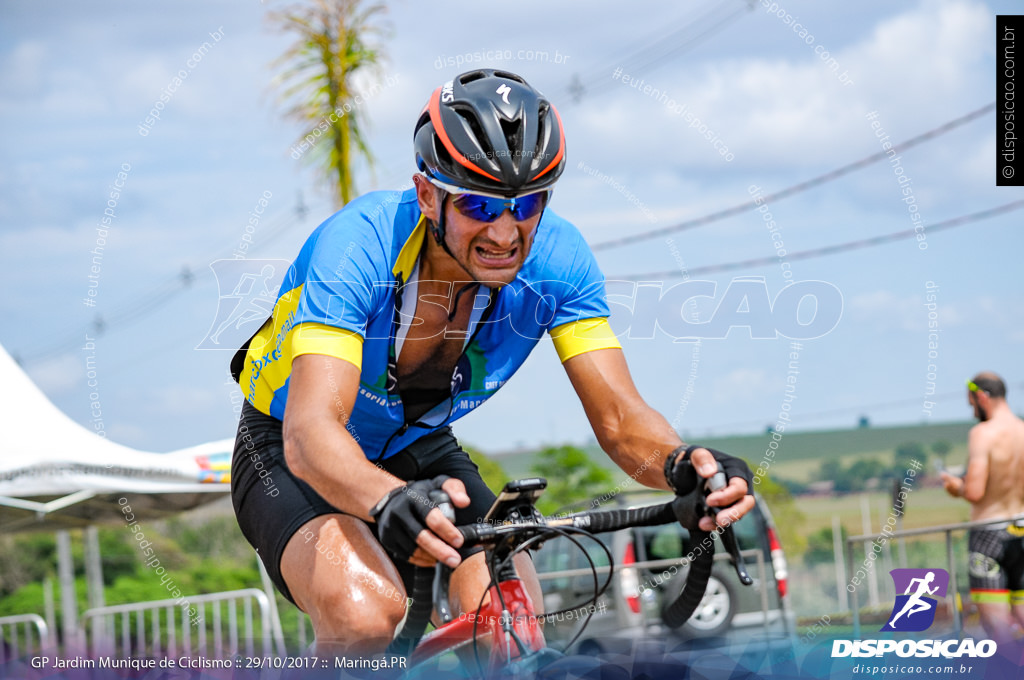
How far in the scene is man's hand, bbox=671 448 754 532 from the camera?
2.43 meters

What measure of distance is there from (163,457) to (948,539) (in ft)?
21.2

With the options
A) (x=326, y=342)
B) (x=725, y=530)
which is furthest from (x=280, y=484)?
(x=725, y=530)

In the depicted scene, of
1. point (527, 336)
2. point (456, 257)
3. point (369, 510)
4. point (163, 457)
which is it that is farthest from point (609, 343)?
point (163, 457)

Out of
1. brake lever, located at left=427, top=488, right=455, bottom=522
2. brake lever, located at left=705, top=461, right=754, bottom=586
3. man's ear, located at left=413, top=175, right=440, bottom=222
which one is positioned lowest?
brake lever, located at left=705, top=461, right=754, bottom=586

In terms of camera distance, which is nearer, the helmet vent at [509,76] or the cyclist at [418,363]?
the cyclist at [418,363]

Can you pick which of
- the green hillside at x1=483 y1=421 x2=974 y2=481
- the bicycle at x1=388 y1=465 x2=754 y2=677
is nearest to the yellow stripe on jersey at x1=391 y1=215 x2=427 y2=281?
the bicycle at x1=388 y1=465 x2=754 y2=677

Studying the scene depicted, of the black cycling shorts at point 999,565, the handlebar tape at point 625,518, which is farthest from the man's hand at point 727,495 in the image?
the black cycling shorts at point 999,565

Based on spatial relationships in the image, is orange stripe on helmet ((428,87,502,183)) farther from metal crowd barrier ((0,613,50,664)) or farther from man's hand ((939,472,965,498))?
metal crowd barrier ((0,613,50,664))

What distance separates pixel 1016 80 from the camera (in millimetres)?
6449

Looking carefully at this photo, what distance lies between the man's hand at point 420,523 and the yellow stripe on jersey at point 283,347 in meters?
0.60

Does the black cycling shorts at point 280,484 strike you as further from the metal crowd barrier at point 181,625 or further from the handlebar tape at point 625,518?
the metal crowd barrier at point 181,625

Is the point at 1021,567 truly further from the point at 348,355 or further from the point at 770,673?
the point at 348,355

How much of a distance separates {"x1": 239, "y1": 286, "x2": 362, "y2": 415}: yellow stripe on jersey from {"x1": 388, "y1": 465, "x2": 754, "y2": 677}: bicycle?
592 mm

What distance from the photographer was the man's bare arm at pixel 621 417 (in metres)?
2.87
